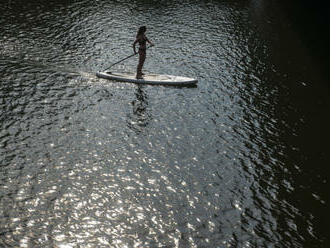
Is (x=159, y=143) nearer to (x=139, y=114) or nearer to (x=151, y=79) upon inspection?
(x=139, y=114)

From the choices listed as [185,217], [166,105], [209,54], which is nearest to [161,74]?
[166,105]

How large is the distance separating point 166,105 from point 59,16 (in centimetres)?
1960

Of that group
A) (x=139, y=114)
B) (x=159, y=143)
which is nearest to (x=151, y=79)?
(x=139, y=114)

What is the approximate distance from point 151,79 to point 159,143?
7.46 metres

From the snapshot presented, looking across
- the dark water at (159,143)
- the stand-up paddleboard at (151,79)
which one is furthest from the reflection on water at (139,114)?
the stand-up paddleboard at (151,79)

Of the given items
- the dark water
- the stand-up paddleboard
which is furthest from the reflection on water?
the stand-up paddleboard

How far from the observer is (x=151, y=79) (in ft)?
85.7

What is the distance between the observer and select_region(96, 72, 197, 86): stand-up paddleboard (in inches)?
1014

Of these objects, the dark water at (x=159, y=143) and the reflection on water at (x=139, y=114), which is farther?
the reflection on water at (x=139, y=114)

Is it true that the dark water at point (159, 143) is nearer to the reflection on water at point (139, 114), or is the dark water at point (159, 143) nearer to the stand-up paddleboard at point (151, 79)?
the reflection on water at point (139, 114)

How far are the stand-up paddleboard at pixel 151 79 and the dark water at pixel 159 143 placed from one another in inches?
19.2

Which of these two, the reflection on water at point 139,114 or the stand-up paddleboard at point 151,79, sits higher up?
the stand-up paddleboard at point 151,79

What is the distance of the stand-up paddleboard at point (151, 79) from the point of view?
25.8 m

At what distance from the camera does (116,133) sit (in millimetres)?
20359
